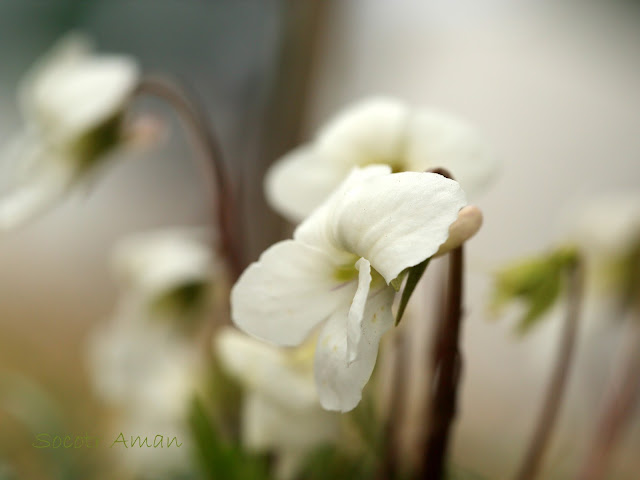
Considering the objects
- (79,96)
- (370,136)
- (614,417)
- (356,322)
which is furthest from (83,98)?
(614,417)

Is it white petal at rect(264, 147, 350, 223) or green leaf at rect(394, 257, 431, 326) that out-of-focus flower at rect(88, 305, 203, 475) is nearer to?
white petal at rect(264, 147, 350, 223)

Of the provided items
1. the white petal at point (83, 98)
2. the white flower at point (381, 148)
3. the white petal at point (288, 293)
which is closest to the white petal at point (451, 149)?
the white flower at point (381, 148)

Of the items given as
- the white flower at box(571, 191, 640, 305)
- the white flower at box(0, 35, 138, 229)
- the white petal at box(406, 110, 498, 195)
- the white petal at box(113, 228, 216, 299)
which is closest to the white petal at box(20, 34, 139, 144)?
the white flower at box(0, 35, 138, 229)

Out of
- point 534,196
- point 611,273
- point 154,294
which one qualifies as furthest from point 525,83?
point 154,294

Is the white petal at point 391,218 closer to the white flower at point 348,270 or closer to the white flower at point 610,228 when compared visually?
the white flower at point 348,270

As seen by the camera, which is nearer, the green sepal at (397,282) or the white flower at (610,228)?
the green sepal at (397,282)
